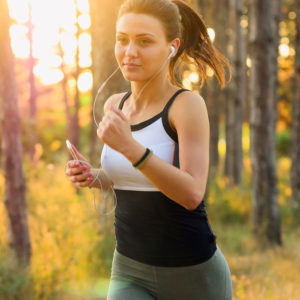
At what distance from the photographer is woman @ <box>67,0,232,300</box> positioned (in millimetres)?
1897

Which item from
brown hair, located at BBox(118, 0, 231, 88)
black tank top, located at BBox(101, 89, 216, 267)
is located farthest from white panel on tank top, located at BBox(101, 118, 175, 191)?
brown hair, located at BBox(118, 0, 231, 88)

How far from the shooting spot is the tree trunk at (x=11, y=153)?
5.40 metres

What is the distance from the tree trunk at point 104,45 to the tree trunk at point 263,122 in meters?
2.48

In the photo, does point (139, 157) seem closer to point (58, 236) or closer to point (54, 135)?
point (58, 236)

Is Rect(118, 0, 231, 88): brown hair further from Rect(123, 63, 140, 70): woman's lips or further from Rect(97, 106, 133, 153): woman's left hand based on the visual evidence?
Rect(97, 106, 133, 153): woman's left hand

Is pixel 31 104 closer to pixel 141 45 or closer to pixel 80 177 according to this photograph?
pixel 80 177

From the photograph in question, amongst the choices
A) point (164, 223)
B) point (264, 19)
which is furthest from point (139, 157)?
point (264, 19)

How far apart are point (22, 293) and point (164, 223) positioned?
2.90m

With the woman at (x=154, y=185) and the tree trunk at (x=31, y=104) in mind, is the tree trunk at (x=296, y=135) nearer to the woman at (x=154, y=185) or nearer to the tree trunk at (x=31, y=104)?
the tree trunk at (x=31, y=104)

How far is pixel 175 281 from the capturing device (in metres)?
2.02

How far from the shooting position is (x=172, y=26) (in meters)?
2.12

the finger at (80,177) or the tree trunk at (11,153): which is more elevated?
the finger at (80,177)

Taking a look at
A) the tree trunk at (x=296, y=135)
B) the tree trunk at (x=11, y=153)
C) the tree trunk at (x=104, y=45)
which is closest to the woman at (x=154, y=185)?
the tree trunk at (x=104, y=45)

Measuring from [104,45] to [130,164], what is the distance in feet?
12.0
